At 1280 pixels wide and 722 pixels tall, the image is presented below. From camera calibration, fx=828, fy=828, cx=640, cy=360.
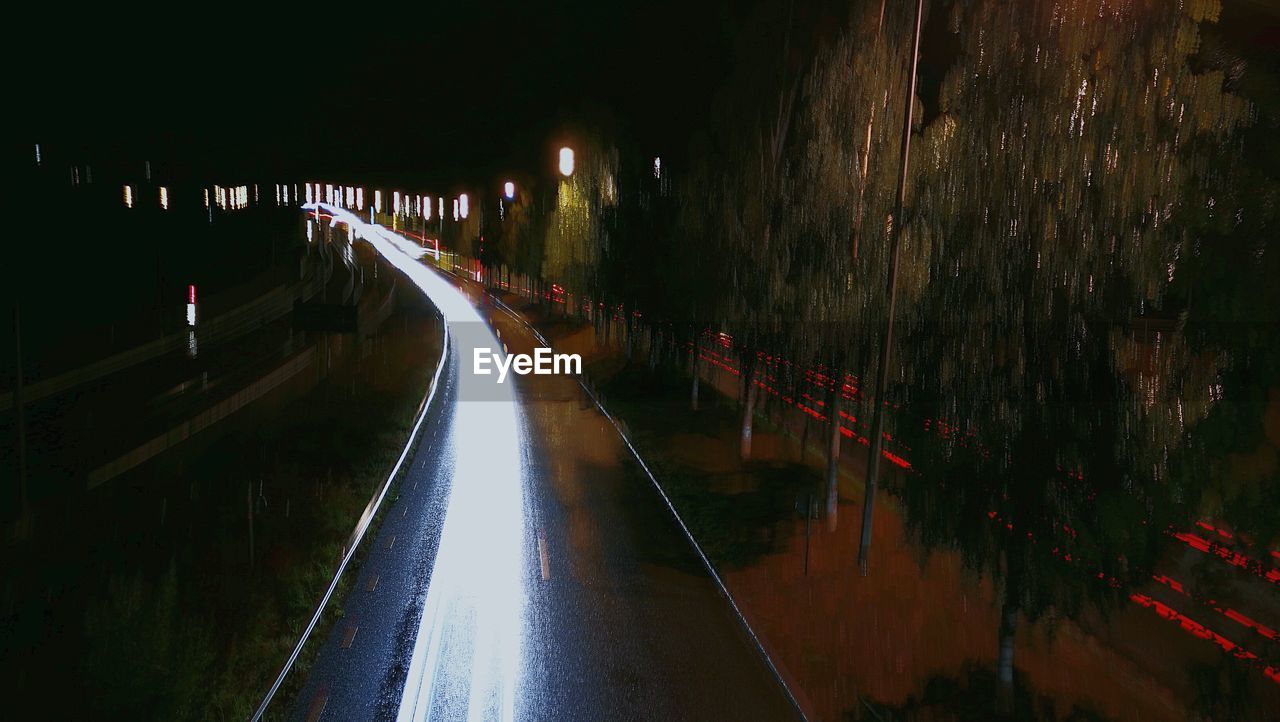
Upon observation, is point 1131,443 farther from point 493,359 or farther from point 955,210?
point 493,359

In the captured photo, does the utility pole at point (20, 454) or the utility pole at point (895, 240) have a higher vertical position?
the utility pole at point (895, 240)

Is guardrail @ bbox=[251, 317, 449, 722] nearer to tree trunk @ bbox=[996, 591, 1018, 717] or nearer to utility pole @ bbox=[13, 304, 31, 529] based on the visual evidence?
utility pole @ bbox=[13, 304, 31, 529]

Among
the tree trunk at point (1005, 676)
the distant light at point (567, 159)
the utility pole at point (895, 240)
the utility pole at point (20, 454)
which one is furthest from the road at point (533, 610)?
the distant light at point (567, 159)

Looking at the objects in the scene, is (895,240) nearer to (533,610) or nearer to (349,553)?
(533,610)

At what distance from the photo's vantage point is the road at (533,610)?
11344 millimetres

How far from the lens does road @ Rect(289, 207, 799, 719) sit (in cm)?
1134

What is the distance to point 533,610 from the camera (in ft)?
47.1

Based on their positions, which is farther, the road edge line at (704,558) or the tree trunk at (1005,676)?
the road edge line at (704,558)

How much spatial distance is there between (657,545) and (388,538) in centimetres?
582

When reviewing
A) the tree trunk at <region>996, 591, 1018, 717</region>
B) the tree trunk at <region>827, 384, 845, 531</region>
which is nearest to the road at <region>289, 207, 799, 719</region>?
the tree trunk at <region>996, 591, 1018, 717</region>

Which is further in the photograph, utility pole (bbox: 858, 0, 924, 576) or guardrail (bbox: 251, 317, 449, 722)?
utility pole (bbox: 858, 0, 924, 576)

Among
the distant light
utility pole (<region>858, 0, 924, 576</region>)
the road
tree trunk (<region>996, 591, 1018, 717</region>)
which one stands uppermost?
the distant light

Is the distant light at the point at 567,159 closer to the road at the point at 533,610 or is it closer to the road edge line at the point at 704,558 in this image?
the road edge line at the point at 704,558

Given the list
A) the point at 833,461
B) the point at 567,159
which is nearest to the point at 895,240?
the point at 833,461
